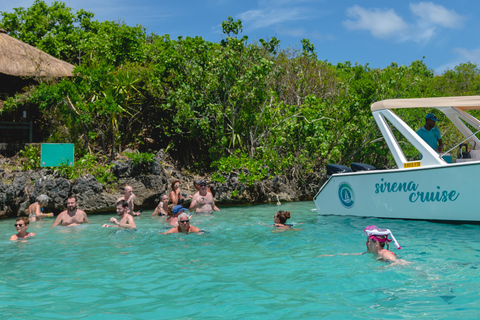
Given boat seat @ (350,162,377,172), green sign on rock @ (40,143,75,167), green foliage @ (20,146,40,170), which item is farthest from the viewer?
green foliage @ (20,146,40,170)

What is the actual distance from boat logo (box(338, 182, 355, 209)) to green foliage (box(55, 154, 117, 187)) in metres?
7.36

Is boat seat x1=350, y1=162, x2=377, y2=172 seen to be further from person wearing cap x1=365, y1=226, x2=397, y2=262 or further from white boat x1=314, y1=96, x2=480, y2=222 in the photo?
person wearing cap x1=365, y1=226, x2=397, y2=262

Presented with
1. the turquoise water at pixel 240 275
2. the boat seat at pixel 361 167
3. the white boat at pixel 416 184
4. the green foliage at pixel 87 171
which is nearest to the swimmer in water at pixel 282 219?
the turquoise water at pixel 240 275

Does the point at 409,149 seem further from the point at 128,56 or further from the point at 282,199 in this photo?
the point at 128,56

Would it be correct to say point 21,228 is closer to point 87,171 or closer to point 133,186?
point 133,186

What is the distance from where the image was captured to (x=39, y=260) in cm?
767

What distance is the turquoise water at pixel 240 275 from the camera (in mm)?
5066

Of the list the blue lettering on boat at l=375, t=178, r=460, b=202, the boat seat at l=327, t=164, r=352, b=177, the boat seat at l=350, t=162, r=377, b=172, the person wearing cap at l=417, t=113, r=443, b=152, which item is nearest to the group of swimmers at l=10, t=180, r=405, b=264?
the blue lettering on boat at l=375, t=178, r=460, b=202

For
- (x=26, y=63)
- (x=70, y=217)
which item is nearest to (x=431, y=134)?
(x=70, y=217)

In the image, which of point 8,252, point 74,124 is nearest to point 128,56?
point 74,124

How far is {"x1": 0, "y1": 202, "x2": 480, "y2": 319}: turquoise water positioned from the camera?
5.07m

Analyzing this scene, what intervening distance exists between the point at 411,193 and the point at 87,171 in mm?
9799

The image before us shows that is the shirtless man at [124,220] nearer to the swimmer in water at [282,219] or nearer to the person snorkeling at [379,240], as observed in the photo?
the swimmer in water at [282,219]

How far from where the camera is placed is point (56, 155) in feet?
47.6
